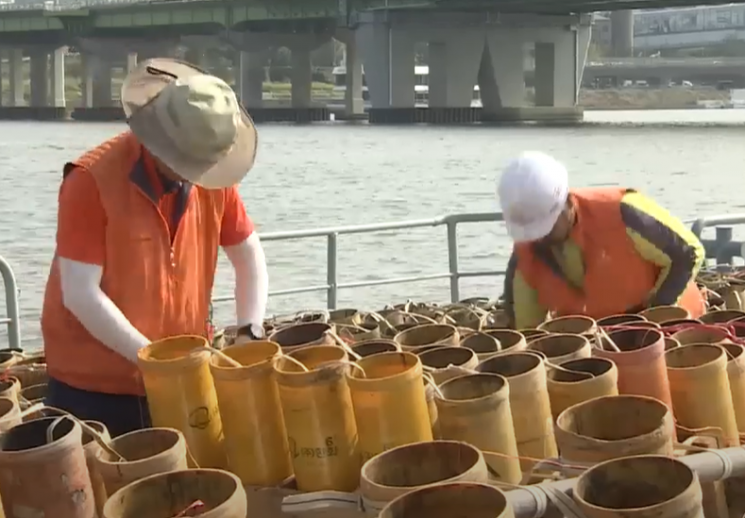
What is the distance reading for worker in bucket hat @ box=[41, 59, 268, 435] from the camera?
13.2ft

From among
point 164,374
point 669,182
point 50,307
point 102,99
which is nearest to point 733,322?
point 164,374

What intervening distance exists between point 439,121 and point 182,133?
76.0 metres

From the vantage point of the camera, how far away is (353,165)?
47969mm

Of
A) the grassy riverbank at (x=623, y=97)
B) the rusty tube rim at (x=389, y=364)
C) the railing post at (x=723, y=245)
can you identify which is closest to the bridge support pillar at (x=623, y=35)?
the grassy riverbank at (x=623, y=97)

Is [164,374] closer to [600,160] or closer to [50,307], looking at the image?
[50,307]

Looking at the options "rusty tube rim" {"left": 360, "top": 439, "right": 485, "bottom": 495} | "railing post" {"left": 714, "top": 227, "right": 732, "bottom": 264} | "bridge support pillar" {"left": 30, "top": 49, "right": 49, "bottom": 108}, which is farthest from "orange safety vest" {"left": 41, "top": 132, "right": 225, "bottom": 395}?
Answer: "bridge support pillar" {"left": 30, "top": 49, "right": 49, "bottom": 108}

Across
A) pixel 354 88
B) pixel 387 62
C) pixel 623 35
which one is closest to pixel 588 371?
pixel 387 62

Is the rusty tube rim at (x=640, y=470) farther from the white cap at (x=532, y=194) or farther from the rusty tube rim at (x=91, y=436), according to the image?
the white cap at (x=532, y=194)

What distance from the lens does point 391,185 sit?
128 feet

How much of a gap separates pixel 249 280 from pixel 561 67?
77169 millimetres

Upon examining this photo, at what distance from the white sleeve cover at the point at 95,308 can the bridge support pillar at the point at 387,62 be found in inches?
2743

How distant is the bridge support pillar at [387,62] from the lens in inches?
2889

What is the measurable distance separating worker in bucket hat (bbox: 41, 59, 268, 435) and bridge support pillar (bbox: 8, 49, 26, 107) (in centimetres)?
10883

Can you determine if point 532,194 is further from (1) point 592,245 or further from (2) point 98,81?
(2) point 98,81
